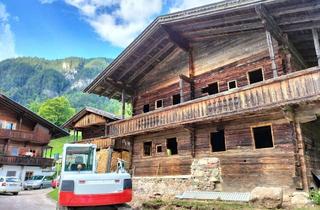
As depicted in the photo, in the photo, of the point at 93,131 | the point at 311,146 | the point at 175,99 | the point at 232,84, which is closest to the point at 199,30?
the point at 232,84

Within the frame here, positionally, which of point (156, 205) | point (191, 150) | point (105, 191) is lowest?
point (156, 205)

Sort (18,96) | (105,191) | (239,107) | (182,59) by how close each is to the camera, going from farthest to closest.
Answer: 1. (18,96)
2. (182,59)
3. (239,107)
4. (105,191)

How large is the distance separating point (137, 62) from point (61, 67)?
174m

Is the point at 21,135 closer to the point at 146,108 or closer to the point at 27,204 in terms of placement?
the point at 146,108

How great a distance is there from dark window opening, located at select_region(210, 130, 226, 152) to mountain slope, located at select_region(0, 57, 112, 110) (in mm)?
119716

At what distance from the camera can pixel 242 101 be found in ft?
44.9

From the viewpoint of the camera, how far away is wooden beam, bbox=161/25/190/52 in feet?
61.3

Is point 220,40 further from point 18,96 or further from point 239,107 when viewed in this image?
point 18,96

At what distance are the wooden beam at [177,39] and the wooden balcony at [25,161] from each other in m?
28.8

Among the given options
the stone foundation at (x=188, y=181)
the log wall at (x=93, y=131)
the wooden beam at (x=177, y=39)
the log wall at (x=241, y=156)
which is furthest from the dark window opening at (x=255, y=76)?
the log wall at (x=93, y=131)

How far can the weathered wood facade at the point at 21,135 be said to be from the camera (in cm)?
3781

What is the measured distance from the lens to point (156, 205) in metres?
12.1

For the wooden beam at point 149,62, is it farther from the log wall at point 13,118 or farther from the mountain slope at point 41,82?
the mountain slope at point 41,82

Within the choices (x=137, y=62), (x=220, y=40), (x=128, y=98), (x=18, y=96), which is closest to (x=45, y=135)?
(x=128, y=98)
